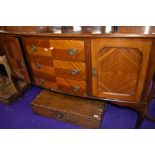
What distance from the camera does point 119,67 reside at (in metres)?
1.09

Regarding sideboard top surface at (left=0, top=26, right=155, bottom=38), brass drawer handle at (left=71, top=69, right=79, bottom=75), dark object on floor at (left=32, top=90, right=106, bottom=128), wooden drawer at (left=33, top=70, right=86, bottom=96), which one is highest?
sideboard top surface at (left=0, top=26, right=155, bottom=38)

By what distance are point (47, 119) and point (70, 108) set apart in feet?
1.17

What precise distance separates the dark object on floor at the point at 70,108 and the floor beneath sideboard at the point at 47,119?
0.08 m

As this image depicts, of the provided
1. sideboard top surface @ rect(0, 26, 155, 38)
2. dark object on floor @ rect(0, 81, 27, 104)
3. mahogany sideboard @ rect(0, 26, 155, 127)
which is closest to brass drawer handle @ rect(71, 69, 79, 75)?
mahogany sideboard @ rect(0, 26, 155, 127)

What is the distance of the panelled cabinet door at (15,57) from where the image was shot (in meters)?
1.37

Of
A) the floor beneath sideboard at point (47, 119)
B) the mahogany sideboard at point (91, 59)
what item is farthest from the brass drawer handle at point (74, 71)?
the floor beneath sideboard at point (47, 119)

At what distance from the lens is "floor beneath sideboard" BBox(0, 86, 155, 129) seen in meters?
1.52

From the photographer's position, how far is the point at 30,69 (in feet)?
4.89

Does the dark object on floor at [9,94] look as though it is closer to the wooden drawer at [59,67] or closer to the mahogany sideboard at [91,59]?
the mahogany sideboard at [91,59]

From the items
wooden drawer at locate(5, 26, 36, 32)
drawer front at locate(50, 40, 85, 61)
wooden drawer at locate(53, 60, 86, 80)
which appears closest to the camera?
drawer front at locate(50, 40, 85, 61)

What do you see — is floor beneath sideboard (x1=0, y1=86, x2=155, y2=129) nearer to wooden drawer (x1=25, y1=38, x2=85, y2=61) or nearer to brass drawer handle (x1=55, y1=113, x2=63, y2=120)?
brass drawer handle (x1=55, y1=113, x2=63, y2=120)

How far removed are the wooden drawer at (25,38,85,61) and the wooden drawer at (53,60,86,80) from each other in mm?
47

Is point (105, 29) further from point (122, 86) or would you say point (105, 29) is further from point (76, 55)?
point (122, 86)
